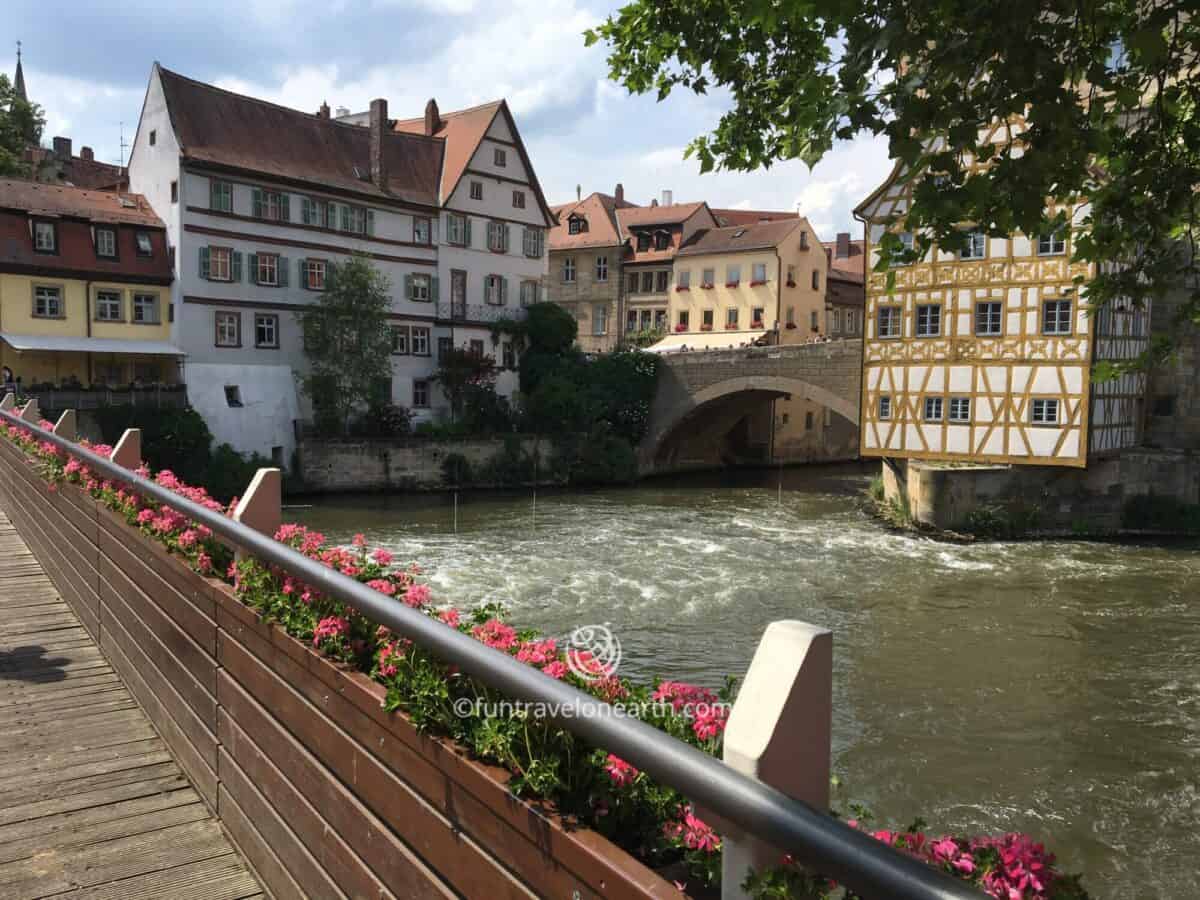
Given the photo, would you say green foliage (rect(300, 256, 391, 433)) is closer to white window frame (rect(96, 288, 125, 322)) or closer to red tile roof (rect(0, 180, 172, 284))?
red tile roof (rect(0, 180, 172, 284))

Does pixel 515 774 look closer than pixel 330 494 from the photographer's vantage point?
Yes

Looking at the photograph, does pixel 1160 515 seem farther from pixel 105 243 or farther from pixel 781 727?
pixel 105 243

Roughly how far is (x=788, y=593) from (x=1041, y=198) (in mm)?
13149

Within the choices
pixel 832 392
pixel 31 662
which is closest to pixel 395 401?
pixel 832 392

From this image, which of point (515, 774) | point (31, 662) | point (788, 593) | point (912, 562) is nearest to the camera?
point (515, 774)

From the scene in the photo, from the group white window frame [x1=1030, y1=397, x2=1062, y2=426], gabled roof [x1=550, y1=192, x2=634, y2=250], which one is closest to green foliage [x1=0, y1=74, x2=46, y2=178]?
gabled roof [x1=550, y1=192, x2=634, y2=250]

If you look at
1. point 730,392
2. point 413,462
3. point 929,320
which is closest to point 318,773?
point 929,320

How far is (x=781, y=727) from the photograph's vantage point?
56.7 inches

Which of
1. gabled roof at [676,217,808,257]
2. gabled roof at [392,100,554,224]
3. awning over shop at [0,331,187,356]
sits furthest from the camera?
gabled roof at [676,217,808,257]

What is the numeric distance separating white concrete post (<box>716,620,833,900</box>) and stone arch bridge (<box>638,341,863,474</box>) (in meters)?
26.2

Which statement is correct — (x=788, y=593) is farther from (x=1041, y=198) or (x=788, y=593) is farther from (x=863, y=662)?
(x=1041, y=198)

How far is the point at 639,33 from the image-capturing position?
5.87 metres

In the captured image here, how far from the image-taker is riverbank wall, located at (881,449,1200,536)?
22.1 meters

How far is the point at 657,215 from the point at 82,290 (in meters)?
25.1
